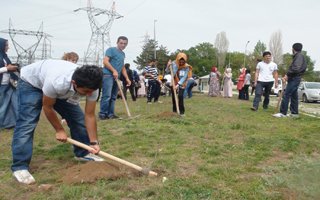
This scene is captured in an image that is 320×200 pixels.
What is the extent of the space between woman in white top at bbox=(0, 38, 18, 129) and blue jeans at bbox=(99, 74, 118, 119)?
1831 millimetres

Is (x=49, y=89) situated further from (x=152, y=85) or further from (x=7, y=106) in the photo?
(x=152, y=85)

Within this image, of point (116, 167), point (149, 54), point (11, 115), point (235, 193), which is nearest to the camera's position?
point (235, 193)

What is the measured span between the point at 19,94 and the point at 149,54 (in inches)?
2390

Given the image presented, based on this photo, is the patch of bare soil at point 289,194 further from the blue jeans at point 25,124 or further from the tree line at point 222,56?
the tree line at point 222,56

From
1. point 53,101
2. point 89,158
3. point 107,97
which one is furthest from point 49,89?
point 107,97

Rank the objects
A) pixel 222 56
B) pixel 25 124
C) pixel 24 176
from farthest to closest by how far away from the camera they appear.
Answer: pixel 222 56
pixel 25 124
pixel 24 176

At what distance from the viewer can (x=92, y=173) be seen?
3957 millimetres

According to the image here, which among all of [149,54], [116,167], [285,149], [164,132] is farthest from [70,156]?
[149,54]

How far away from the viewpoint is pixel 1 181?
3.97m

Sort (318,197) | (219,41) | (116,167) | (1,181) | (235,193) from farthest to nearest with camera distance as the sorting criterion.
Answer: (219,41) < (116,167) < (1,181) < (235,193) < (318,197)

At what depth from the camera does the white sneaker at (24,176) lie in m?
3.91

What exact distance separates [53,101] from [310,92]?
823 inches

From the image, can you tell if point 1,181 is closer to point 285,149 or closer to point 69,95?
point 69,95

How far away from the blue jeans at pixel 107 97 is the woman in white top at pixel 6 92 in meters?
1.83
